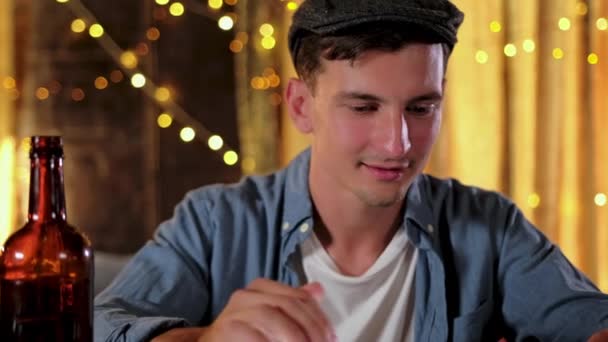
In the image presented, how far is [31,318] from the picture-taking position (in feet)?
2.79

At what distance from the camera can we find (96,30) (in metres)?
2.65

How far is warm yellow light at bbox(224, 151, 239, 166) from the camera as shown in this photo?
103 inches

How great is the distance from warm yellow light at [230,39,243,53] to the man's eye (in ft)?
4.53

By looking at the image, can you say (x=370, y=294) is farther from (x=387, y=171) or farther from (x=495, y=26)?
(x=495, y=26)

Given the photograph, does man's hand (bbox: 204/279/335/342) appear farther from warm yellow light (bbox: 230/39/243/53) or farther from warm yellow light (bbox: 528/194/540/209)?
warm yellow light (bbox: 230/39/243/53)

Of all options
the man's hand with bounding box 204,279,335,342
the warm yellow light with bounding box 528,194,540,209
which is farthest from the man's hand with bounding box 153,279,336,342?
the warm yellow light with bounding box 528,194,540,209

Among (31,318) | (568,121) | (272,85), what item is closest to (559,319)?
(31,318)

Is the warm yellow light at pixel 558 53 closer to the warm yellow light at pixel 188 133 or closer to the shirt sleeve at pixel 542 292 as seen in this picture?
the shirt sleeve at pixel 542 292

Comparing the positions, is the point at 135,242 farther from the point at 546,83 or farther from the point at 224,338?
the point at 224,338

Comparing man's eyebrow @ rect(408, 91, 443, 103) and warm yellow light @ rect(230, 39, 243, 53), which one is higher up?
warm yellow light @ rect(230, 39, 243, 53)

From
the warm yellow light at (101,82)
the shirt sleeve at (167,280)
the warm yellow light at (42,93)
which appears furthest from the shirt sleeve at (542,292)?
the warm yellow light at (42,93)

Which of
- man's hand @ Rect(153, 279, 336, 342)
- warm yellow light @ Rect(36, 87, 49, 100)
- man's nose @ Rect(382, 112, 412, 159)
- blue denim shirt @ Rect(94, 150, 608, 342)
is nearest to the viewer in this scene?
man's hand @ Rect(153, 279, 336, 342)

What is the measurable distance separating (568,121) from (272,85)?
34.6 inches

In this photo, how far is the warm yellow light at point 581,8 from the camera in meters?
2.16
